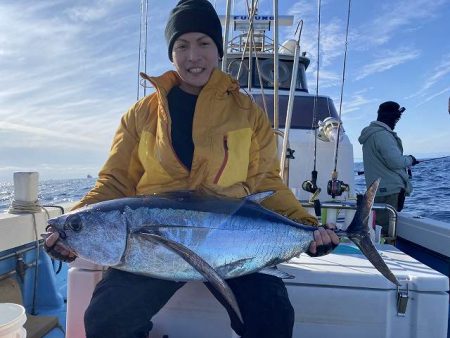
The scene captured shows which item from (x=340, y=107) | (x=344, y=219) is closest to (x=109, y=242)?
(x=344, y=219)

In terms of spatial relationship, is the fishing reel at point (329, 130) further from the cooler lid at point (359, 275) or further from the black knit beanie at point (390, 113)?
the cooler lid at point (359, 275)

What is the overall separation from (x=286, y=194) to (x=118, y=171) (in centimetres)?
100

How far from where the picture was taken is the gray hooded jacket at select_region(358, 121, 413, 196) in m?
4.94

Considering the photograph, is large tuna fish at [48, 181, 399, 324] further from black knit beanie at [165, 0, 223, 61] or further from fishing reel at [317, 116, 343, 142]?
fishing reel at [317, 116, 343, 142]

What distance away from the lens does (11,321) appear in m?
1.72

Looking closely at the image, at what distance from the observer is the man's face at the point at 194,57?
237cm

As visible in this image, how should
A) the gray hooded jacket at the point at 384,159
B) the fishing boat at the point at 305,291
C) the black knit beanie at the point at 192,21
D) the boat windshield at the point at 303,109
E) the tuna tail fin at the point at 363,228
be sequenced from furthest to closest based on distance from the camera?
the boat windshield at the point at 303,109, the gray hooded jacket at the point at 384,159, the black knit beanie at the point at 192,21, the fishing boat at the point at 305,291, the tuna tail fin at the point at 363,228

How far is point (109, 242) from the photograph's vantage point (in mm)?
1713

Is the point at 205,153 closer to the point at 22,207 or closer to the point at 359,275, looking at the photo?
the point at 359,275

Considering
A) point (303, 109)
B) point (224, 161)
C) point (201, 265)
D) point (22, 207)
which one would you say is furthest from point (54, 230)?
point (303, 109)

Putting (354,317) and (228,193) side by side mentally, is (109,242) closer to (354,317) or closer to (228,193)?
(228,193)

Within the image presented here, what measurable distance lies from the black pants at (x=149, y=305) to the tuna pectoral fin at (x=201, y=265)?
27 cm

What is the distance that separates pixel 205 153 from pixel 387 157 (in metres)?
3.50

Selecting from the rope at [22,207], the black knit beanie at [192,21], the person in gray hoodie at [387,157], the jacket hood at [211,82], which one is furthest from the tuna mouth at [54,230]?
the person in gray hoodie at [387,157]
